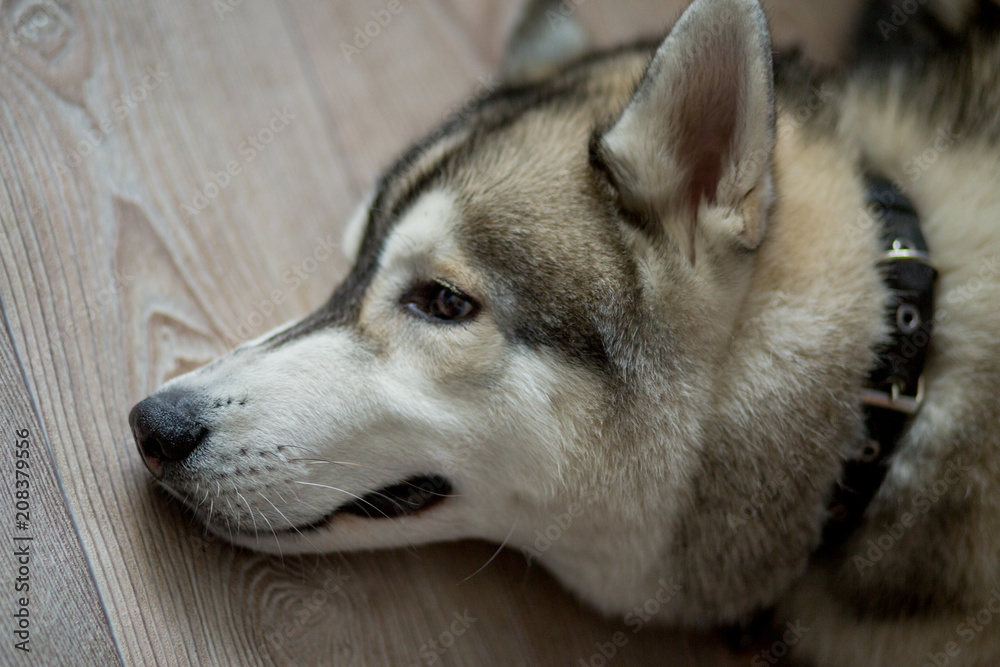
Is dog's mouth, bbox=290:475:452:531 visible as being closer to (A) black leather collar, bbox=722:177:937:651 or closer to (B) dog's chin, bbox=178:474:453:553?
(B) dog's chin, bbox=178:474:453:553

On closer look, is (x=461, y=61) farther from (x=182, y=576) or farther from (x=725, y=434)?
(x=182, y=576)

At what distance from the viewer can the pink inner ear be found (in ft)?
3.91

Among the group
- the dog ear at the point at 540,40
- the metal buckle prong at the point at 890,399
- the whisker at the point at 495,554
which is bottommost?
the whisker at the point at 495,554

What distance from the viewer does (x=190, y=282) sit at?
1719mm

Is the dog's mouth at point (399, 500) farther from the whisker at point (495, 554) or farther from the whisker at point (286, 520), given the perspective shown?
the whisker at point (495, 554)

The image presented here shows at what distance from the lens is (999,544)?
1307mm

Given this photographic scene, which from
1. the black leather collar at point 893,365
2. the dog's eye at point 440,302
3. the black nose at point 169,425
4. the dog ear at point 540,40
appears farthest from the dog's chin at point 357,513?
the dog ear at point 540,40

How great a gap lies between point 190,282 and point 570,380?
96 cm

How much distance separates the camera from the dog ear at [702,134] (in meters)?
1.14

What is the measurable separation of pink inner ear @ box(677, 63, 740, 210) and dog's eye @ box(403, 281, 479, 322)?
42 centimetres

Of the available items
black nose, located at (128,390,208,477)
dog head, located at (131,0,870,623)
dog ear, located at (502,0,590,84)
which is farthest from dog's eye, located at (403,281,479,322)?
dog ear, located at (502,0,590,84)

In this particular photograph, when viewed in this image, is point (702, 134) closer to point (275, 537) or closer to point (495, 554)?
point (495, 554)

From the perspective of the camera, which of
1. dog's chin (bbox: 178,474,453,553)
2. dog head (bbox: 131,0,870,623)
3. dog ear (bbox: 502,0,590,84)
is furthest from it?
dog ear (bbox: 502,0,590,84)

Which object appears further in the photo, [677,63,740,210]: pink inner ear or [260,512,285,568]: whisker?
[260,512,285,568]: whisker
